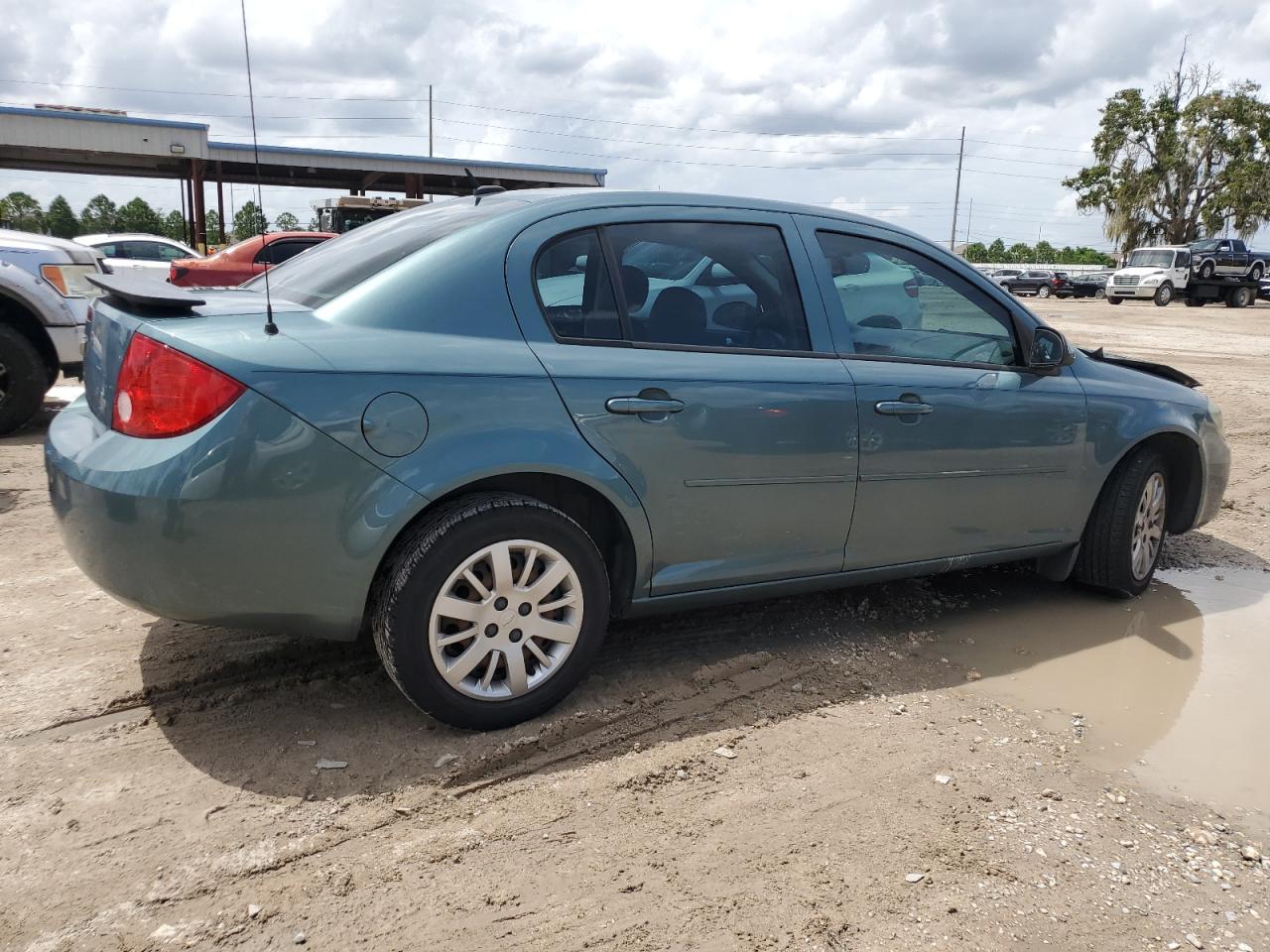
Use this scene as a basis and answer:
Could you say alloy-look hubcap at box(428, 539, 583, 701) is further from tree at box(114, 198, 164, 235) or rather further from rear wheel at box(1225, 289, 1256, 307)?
tree at box(114, 198, 164, 235)

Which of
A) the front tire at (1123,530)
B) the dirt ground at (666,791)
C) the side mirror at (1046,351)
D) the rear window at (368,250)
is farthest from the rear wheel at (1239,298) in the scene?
the rear window at (368,250)

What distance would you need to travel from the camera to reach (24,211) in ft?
217

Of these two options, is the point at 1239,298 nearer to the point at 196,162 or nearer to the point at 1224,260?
the point at 1224,260

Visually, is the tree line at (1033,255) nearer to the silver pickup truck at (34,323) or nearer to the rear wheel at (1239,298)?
the rear wheel at (1239,298)

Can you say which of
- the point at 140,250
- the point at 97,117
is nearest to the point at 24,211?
the point at 97,117

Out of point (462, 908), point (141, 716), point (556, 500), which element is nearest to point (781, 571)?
point (556, 500)

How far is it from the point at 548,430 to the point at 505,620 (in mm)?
572

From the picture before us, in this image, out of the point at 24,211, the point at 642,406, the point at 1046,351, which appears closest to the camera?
the point at 642,406

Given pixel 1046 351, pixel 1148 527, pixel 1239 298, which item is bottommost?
pixel 1148 527

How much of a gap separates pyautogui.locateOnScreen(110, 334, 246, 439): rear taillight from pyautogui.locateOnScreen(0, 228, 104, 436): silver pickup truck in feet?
15.8

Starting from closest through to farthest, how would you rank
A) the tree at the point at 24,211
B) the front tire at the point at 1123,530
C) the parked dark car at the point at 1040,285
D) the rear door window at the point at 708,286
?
the rear door window at the point at 708,286 < the front tire at the point at 1123,530 < the parked dark car at the point at 1040,285 < the tree at the point at 24,211

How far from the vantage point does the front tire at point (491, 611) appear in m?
2.74

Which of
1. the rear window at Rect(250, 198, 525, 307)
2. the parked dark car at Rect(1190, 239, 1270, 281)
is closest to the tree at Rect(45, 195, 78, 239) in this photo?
the parked dark car at Rect(1190, 239, 1270, 281)

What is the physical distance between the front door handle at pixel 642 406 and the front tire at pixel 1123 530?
7.57 feet
